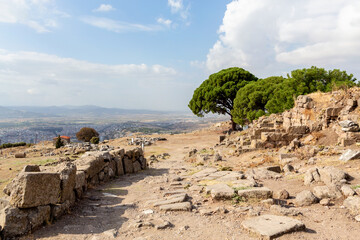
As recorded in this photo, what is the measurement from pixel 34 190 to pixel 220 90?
3591 centimetres

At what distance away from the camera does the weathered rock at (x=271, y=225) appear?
189 inches

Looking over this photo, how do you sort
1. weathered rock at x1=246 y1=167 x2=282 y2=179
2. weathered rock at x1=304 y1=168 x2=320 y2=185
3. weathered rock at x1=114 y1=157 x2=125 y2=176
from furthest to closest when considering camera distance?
weathered rock at x1=114 y1=157 x2=125 y2=176 → weathered rock at x1=246 y1=167 x2=282 y2=179 → weathered rock at x1=304 y1=168 x2=320 y2=185

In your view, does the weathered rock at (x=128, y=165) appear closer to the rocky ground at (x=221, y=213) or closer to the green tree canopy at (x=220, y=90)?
the rocky ground at (x=221, y=213)

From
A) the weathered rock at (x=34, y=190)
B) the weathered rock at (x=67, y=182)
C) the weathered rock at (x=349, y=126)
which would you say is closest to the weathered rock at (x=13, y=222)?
the weathered rock at (x=34, y=190)

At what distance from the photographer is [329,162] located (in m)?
9.99

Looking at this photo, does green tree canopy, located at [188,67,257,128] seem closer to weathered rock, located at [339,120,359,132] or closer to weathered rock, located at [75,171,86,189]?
weathered rock, located at [339,120,359,132]

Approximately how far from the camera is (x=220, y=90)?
40.0 m

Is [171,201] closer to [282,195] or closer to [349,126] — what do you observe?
[282,195]

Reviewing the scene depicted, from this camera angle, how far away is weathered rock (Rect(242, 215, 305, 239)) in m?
4.81

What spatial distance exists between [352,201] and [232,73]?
120ft

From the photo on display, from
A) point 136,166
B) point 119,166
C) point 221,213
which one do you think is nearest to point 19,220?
point 221,213

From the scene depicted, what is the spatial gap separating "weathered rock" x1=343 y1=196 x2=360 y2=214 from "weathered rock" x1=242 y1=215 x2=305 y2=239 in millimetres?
1449

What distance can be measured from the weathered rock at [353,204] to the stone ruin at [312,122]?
316 inches

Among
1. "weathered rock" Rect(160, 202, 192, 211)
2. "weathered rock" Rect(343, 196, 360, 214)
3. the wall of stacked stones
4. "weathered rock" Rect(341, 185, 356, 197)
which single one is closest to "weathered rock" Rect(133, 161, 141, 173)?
the wall of stacked stones
